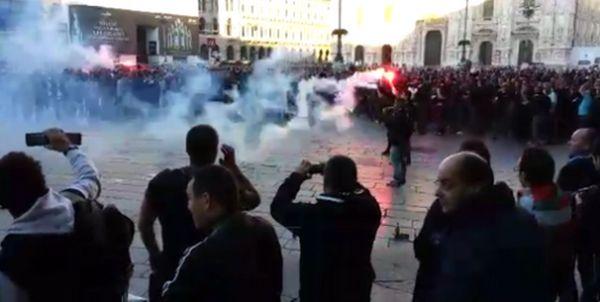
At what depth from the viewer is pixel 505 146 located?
13.4m

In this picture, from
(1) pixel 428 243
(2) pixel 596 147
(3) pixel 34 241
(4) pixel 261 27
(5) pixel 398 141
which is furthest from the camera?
(4) pixel 261 27

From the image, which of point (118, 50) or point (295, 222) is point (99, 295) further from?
point (118, 50)

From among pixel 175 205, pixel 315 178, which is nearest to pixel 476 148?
pixel 175 205

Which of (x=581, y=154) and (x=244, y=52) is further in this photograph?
(x=244, y=52)

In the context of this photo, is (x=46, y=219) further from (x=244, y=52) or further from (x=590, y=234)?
(x=244, y=52)

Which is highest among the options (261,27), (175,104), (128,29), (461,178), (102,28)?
(261,27)

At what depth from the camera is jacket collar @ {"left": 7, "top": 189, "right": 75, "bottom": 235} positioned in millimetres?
2277

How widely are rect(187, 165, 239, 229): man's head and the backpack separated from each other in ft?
1.64

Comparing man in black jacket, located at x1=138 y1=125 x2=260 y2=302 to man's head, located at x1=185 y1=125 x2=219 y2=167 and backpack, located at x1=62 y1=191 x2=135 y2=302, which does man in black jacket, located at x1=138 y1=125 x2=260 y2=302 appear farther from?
backpack, located at x1=62 y1=191 x2=135 y2=302

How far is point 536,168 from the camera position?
314 centimetres

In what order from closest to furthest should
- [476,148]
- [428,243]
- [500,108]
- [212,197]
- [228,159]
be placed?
[212,197], [428,243], [228,159], [476,148], [500,108]

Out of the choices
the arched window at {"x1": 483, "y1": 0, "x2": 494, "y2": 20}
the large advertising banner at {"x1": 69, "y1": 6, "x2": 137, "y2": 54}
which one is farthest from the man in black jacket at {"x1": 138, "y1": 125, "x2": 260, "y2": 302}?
the arched window at {"x1": 483, "y1": 0, "x2": 494, "y2": 20}

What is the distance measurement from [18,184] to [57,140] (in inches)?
27.9

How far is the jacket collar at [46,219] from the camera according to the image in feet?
7.47
